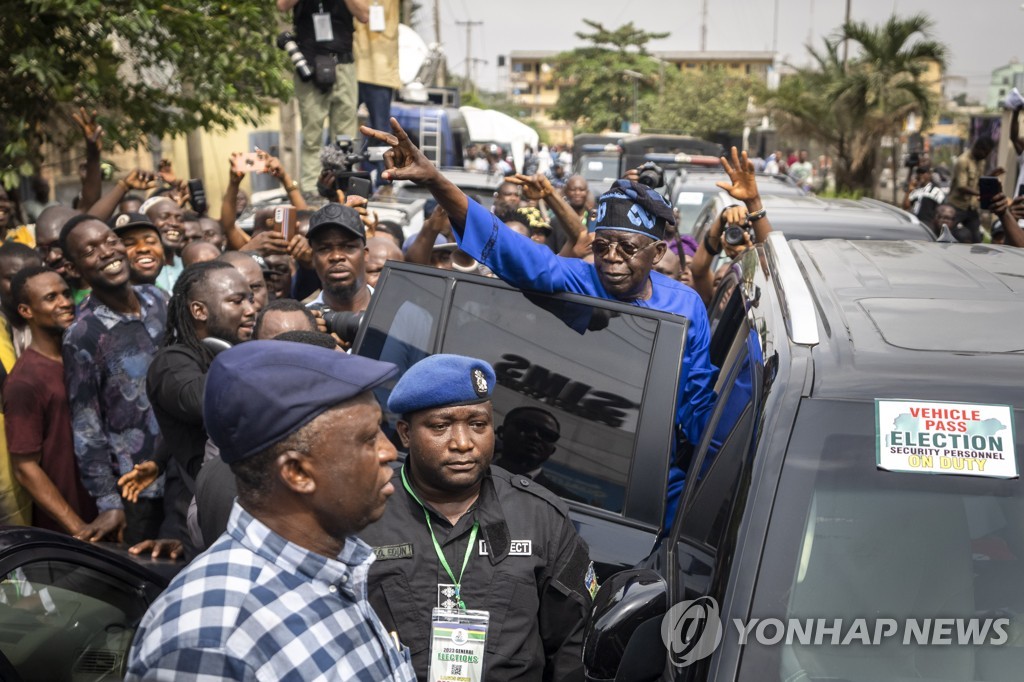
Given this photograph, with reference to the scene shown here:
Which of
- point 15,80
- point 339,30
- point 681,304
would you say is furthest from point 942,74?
point 681,304

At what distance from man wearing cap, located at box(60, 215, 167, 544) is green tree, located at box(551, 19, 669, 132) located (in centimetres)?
6406

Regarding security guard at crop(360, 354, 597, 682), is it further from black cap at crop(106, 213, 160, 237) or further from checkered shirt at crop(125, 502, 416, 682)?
black cap at crop(106, 213, 160, 237)

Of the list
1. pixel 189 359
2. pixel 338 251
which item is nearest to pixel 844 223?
pixel 338 251

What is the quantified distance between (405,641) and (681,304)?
72.9 inches

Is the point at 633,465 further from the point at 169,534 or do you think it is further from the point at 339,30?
the point at 339,30

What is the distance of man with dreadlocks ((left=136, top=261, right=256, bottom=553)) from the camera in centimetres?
387

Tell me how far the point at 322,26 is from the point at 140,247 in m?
2.99

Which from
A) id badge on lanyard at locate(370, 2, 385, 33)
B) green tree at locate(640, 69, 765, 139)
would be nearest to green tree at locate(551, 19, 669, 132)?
green tree at locate(640, 69, 765, 139)

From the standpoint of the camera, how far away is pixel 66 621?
10.8 ft

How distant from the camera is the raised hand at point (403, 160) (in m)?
3.60

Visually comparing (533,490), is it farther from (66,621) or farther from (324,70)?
(324,70)

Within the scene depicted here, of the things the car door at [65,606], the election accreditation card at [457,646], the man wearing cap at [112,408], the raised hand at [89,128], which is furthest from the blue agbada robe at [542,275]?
the raised hand at [89,128]

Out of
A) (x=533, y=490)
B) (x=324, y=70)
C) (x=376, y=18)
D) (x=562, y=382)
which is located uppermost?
(x=376, y=18)

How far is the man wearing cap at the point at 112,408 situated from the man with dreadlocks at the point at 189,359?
238 mm
